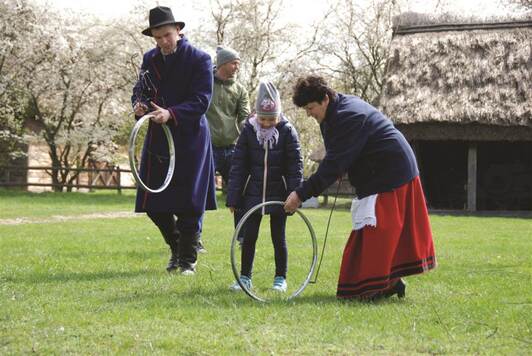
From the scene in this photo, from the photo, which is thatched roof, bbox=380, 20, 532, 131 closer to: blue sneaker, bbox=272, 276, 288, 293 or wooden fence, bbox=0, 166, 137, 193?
wooden fence, bbox=0, 166, 137, 193

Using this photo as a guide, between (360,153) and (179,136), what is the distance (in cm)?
184

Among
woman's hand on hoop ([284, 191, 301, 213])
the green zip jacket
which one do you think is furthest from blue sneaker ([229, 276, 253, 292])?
the green zip jacket

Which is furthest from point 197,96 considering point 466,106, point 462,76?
point 462,76

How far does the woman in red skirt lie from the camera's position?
580 centimetres

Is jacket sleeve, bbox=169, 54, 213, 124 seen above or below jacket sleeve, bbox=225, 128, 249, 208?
above

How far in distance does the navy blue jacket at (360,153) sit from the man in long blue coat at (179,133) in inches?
61.1

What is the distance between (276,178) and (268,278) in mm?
994

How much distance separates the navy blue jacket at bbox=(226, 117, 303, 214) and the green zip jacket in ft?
8.04

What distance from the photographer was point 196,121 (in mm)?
7141

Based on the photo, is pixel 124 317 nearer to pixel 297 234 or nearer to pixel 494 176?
pixel 297 234

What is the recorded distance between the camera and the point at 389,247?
5.78 metres

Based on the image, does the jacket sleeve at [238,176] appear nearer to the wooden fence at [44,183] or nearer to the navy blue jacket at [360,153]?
the navy blue jacket at [360,153]

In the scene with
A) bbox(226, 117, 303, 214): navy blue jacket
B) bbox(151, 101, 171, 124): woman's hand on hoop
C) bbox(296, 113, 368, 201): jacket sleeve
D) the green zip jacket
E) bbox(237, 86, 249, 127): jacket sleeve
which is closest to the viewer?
bbox(296, 113, 368, 201): jacket sleeve

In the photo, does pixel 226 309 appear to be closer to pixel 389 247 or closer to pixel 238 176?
pixel 389 247
